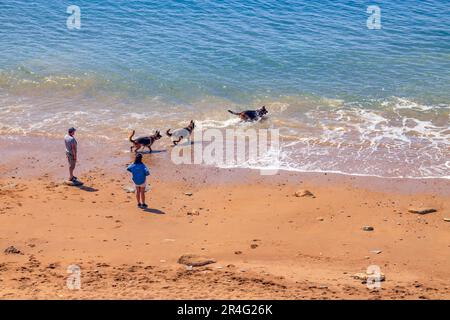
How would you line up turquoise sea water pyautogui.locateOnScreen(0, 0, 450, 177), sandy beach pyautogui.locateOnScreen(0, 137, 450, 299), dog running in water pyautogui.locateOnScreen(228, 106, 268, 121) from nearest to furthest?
sandy beach pyautogui.locateOnScreen(0, 137, 450, 299) → turquoise sea water pyautogui.locateOnScreen(0, 0, 450, 177) → dog running in water pyautogui.locateOnScreen(228, 106, 268, 121)

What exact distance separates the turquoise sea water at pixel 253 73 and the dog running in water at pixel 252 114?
0.33m

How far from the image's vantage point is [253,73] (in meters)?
24.5

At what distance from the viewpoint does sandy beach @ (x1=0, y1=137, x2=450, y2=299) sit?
424 inches

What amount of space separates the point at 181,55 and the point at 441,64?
9.94 meters

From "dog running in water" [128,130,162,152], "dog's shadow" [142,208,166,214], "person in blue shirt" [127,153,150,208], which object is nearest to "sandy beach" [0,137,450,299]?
"dog's shadow" [142,208,166,214]

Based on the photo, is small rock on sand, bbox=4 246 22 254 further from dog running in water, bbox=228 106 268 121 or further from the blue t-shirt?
dog running in water, bbox=228 106 268 121

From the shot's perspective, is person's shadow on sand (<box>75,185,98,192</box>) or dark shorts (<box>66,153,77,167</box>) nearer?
person's shadow on sand (<box>75,185,98,192</box>)

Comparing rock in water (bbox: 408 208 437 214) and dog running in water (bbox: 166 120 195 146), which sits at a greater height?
dog running in water (bbox: 166 120 195 146)

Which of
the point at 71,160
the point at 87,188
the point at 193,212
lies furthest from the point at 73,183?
the point at 193,212

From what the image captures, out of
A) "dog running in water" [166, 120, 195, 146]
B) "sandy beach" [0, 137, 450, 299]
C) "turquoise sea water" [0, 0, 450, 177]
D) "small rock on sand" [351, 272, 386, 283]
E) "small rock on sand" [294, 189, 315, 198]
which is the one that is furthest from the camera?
"turquoise sea water" [0, 0, 450, 177]

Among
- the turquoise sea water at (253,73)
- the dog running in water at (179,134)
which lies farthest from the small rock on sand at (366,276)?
the dog running in water at (179,134)

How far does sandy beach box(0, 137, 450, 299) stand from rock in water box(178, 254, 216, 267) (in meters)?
0.10

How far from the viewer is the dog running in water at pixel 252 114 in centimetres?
1994

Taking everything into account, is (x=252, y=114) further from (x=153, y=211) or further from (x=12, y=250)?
(x=12, y=250)
